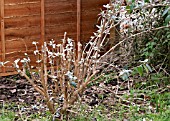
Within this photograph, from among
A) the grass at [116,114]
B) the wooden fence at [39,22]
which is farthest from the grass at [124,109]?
the wooden fence at [39,22]

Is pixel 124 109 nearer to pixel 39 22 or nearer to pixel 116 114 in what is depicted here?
pixel 116 114

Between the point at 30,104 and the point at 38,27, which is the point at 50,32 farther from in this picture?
the point at 30,104

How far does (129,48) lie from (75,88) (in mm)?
1964

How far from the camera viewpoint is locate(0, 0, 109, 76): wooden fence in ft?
20.6

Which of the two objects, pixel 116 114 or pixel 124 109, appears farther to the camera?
pixel 124 109

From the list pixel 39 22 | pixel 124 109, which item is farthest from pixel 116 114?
pixel 39 22

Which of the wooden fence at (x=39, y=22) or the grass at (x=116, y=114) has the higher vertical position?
the wooden fence at (x=39, y=22)

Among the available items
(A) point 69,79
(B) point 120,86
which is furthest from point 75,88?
(B) point 120,86

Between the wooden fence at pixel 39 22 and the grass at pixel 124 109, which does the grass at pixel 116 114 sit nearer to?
the grass at pixel 124 109

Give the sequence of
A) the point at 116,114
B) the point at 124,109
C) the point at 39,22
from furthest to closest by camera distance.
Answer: the point at 39,22
the point at 124,109
the point at 116,114

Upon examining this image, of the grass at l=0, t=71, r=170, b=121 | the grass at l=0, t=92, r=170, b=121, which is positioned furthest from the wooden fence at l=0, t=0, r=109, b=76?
the grass at l=0, t=92, r=170, b=121

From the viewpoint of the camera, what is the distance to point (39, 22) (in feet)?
21.5

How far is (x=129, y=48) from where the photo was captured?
632 cm

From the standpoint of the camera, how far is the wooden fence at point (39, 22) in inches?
248
